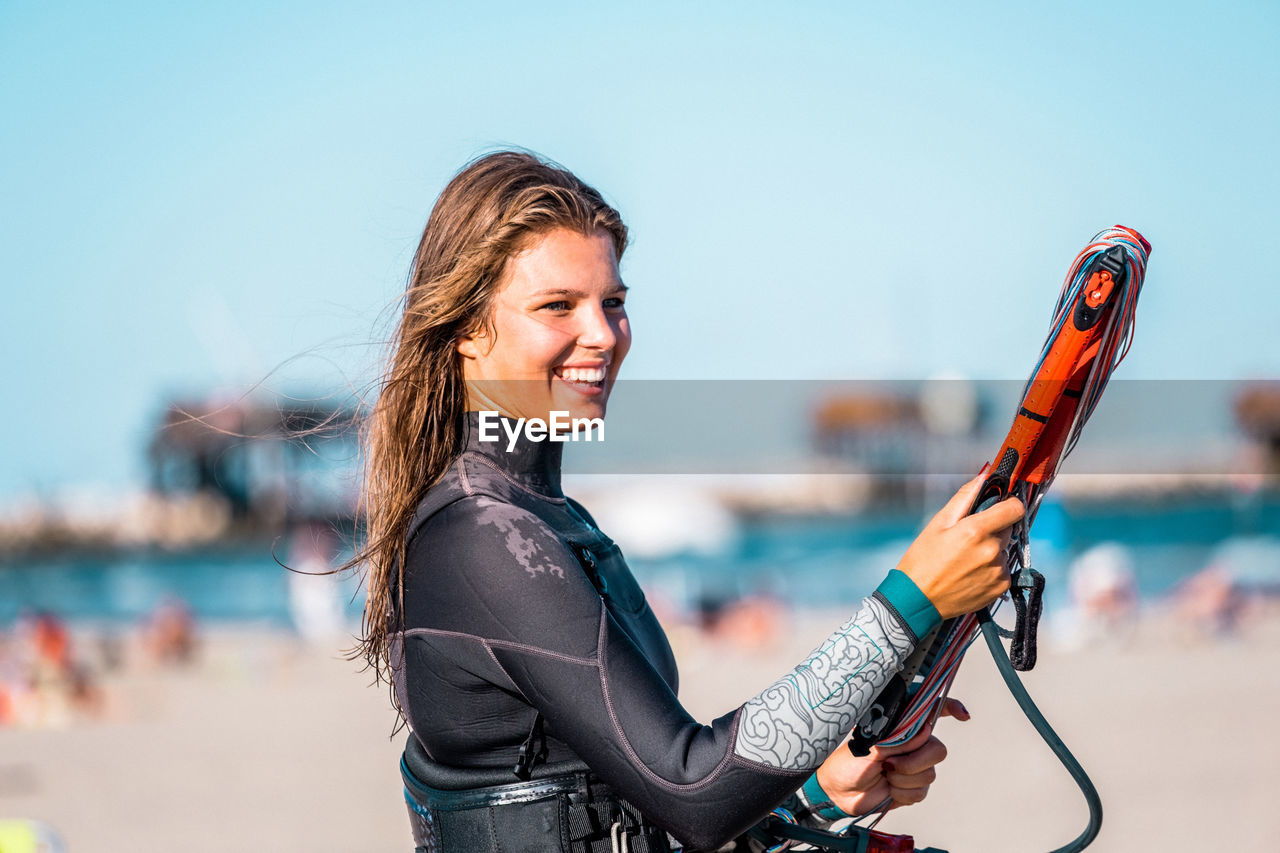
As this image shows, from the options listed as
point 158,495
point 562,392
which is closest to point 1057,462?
point 562,392

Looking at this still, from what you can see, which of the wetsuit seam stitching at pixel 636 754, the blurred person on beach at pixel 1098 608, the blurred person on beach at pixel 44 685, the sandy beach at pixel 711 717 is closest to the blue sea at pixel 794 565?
the blurred person on beach at pixel 1098 608

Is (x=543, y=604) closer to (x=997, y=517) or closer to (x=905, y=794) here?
(x=997, y=517)

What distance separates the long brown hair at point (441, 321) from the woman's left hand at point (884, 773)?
81 cm

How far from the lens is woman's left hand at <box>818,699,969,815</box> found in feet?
6.31

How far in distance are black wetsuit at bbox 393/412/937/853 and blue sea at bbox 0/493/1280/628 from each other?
11.0 m

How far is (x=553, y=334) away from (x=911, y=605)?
71 centimetres

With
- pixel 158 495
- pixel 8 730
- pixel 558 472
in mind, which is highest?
pixel 558 472

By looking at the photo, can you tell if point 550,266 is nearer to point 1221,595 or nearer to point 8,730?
point 8,730

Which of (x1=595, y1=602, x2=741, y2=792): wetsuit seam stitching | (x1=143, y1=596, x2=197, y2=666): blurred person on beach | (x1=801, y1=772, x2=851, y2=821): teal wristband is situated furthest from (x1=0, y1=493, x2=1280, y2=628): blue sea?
(x1=595, y1=602, x2=741, y2=792): wetsuit seam stitching

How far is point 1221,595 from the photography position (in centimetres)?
1494

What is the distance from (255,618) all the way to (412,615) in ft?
74.6

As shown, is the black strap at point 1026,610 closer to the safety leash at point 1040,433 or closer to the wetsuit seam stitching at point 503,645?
the safety leash at point 1040,433

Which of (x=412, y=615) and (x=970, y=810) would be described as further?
(x=970, y=810)

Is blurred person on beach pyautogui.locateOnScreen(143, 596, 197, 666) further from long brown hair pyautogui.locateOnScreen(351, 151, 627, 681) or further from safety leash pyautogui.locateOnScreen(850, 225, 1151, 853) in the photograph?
safety leash pyautogui.locateOnScreen(850, 225, 1151, 853)
